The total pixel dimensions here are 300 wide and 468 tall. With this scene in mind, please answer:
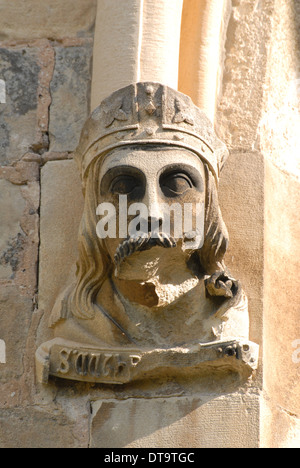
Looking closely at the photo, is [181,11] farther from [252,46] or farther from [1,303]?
[1,303]

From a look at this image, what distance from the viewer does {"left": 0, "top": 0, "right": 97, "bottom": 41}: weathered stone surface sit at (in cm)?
420

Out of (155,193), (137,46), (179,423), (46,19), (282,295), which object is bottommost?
(179,423)

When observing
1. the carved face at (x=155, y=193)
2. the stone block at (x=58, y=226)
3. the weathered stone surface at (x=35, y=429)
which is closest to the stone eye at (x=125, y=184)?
the carved face at (x=155, y=193)

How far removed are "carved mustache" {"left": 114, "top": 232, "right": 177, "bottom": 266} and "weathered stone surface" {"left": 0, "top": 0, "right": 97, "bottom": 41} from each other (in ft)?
3.28

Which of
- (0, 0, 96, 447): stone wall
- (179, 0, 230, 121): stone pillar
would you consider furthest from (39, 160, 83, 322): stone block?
(179, 0, 230, 121): stone pillar

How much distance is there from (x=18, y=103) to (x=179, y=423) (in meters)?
1.24

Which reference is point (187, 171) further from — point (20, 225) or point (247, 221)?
point (20, 225)

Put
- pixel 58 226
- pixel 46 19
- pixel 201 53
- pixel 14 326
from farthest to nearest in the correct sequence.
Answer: pixel 46 19 < pixel 201 53 < pixel 58 226 < pixel 14 326

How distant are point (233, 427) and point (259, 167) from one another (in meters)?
0.85


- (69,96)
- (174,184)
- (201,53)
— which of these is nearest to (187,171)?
(174,184)

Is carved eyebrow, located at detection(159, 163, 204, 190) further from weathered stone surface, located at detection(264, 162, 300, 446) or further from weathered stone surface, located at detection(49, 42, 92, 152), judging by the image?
weathered stone surface, located at detection(49, 42, 92, 152)

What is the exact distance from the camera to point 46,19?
4.23 m

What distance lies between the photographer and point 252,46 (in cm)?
409

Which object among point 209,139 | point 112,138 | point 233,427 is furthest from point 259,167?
point 233,427
